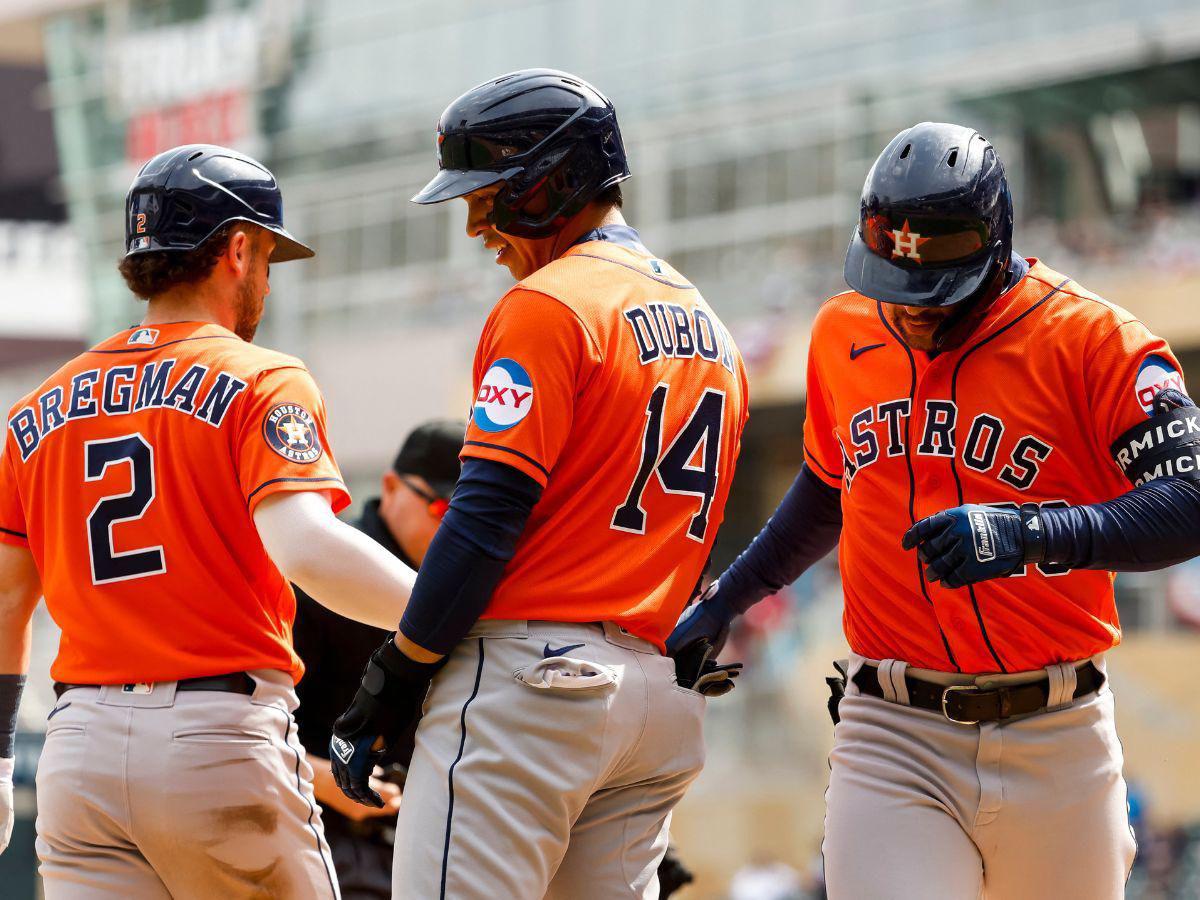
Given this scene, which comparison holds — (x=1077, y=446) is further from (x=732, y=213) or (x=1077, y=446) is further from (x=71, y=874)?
(x=732, y=213)

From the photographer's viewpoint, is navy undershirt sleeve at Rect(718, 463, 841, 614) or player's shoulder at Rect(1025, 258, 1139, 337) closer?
player's shoulder at Rect(1025, 258, 1139, 337)

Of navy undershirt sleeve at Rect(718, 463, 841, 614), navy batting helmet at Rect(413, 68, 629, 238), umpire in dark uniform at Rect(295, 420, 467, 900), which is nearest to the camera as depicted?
navy batting helmet at Rect(413, 68, 629, 238)

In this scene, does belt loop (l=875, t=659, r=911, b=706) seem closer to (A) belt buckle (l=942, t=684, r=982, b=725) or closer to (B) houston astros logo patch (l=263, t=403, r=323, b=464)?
(A) belt buckle (l=942, t=684, r=982, b=725)

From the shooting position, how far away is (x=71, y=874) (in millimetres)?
4176

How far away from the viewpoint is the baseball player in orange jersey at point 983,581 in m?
4.01

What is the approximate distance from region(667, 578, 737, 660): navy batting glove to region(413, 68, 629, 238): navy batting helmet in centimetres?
111

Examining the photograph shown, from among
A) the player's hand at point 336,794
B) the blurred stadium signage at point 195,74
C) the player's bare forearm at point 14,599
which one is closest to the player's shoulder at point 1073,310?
the player's hand at point 336,794

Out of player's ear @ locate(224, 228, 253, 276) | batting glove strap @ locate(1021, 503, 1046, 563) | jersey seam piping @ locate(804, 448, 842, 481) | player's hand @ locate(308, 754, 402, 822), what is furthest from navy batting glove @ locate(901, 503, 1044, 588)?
player's hand @ locate(308, 754, 402, 822)

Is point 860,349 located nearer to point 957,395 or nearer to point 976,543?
point 957,395

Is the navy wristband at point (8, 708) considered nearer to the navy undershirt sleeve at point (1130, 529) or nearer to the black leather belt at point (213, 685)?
the black leather belt at point (213, 685)

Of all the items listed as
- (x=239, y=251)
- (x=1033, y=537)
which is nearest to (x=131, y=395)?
(x=239, y=251)

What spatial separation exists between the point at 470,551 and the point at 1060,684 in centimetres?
139

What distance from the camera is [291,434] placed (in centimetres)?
411

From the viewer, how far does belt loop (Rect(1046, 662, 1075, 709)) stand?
159 inches
